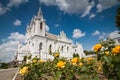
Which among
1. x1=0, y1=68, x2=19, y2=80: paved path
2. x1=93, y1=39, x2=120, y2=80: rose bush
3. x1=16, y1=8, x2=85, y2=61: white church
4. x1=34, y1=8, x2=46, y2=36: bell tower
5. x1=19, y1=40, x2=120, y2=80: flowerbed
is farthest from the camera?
x1=34, y1=8, x2=46, y2=36: bell tower

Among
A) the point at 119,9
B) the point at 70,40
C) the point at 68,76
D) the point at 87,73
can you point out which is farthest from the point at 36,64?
the point at 70,40

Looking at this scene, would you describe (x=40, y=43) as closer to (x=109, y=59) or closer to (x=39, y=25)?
(x=39, y=25)

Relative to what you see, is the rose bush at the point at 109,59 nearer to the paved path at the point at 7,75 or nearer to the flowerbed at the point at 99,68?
the flowerbed at the point at 99,68

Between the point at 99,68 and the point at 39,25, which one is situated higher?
the point at 39,25

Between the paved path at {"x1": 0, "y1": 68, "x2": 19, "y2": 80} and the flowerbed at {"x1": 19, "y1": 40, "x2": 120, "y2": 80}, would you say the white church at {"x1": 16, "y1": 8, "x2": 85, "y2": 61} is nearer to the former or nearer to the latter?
the paved path at {"x1": 0, "y1": 68, "x2": 19, "y2": 80}

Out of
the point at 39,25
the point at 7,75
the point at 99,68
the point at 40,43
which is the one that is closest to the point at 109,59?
the point at 99,68

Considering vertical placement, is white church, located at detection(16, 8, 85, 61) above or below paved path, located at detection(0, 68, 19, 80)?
above

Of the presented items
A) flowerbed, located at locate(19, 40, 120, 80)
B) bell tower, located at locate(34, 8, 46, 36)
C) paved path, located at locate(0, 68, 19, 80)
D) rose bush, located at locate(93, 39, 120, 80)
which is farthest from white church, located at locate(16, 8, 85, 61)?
rose bush, located at locate(93, 39, 120, 80)

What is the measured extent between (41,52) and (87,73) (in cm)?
4490

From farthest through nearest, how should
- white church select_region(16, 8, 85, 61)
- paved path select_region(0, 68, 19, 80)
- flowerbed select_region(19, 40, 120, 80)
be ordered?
white church select_region(16, 8, 85, 61) < paved path select_region(0, 68, 19, 80) < flowerbed select_region(19, 40, 120, 80)

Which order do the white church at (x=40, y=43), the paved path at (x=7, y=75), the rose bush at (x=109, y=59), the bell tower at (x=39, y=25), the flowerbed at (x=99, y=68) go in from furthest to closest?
the bell tower at (x=39, y=25), the white church at (x=40, y=43), the paved path at (x=7, y=75), the flowerbed at (x=99, y=68), the rose bush at (x=109, y=59)

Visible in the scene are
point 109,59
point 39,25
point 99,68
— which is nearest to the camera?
point 109,59

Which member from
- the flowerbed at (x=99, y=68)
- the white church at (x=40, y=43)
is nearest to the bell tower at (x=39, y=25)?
the white church at (x=40, y=43)

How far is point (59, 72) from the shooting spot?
8.57 ft
